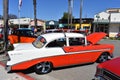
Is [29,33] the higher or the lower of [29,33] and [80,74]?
the higher

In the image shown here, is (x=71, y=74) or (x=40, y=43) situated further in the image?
(x=40, y=43)

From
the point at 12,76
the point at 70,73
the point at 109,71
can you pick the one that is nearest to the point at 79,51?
the point at 70,73

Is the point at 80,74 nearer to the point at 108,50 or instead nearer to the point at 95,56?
the point at 95,56

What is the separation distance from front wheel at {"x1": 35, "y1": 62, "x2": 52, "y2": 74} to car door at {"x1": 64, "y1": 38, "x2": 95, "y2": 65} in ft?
3.00

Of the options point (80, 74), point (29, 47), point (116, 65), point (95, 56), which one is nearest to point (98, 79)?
point (116, 65)

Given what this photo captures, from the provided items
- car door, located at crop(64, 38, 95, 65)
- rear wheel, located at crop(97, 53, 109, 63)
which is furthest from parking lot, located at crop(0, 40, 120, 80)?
rear wheel, located at crop(97, 53, 109, 63)

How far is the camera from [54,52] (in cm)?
810

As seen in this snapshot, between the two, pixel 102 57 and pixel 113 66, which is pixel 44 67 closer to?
pixel 102 57

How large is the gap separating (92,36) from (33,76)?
3674 millimetres

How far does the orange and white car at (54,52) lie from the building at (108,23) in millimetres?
31821

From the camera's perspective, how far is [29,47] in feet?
26.6

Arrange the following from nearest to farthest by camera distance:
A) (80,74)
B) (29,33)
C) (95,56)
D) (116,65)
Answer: (116,65) → (80,74) → (95,56) → (29,33)

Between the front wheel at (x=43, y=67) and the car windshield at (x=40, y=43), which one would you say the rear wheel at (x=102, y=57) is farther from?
the car windshield at (x=40, y=43)

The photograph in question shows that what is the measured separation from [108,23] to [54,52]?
114 ft
